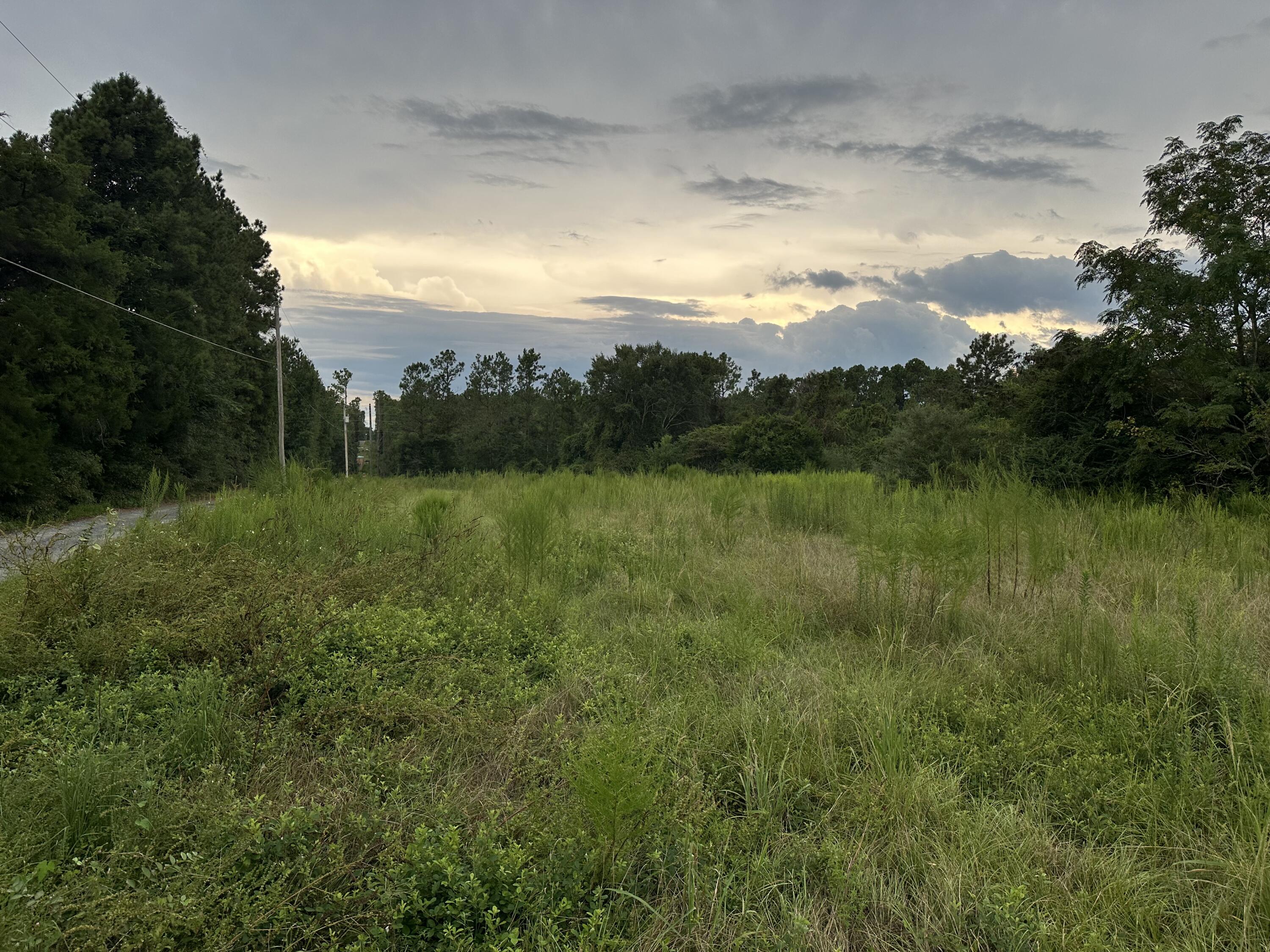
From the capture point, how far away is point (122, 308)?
18.6 m

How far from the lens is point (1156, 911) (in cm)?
213

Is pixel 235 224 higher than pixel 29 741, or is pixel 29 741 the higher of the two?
pixel 235 224

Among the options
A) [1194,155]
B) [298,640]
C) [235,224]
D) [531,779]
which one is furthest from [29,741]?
[235,224]

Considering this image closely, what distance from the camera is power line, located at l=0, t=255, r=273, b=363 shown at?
613 inches

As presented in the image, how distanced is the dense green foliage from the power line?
153 mm

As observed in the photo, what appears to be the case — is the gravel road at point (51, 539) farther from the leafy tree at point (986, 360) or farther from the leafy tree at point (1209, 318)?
the leafy tree at point (986, 360)

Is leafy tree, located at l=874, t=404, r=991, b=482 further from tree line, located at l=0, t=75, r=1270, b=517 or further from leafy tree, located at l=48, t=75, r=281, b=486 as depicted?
leafy tree, located at l=48, t=75, r=281, b=486

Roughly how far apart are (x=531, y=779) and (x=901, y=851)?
59.7 inches

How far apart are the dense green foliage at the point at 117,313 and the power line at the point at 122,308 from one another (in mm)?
153

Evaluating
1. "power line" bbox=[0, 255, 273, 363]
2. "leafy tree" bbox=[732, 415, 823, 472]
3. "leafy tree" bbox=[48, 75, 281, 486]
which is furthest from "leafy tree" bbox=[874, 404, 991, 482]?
"leafy tree" bbox=[48, 75, 281, 486]

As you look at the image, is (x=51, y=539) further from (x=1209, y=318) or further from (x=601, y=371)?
(x=601, y=371)

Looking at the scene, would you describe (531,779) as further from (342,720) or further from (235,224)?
(235,224)

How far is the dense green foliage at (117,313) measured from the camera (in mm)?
15305

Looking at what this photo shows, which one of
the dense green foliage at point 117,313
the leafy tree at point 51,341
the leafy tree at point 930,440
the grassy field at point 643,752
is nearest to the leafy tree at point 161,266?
the dense green foliage at point 117,313
